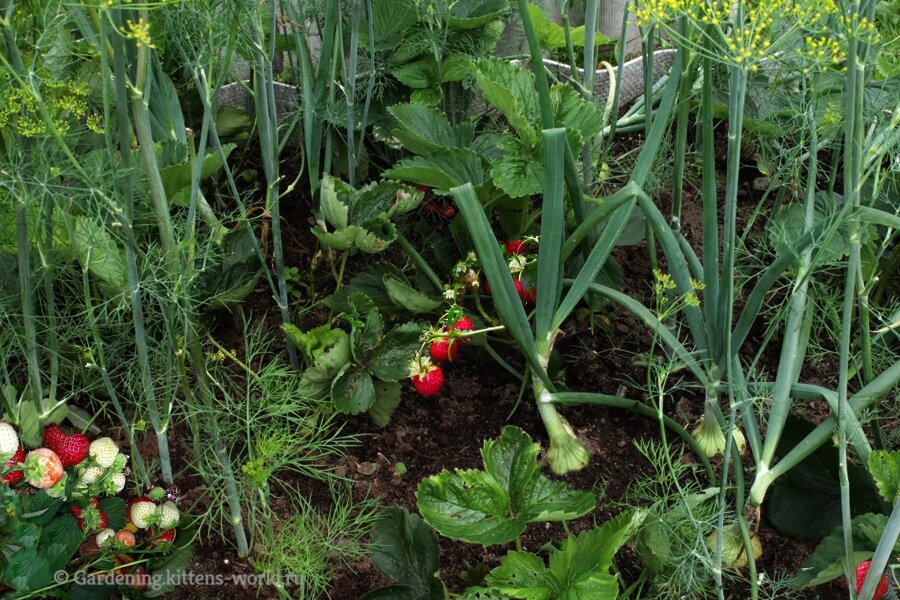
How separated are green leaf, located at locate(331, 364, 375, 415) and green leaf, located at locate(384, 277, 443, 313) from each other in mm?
193

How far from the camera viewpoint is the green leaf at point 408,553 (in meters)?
1.75

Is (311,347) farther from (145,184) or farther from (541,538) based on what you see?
(541,538)

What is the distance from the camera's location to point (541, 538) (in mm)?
1959

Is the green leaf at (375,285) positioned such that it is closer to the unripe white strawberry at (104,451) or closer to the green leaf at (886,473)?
the unripe white strawberry at (104,451)

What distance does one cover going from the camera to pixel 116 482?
5.98ft

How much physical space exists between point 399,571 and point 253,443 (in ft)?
1.45

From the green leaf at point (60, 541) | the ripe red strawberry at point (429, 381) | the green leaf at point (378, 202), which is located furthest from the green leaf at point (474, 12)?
the green leaf at point (60, 541)

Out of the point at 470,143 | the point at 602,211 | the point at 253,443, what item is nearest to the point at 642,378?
the point at 602,211

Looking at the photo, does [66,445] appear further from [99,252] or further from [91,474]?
[99,252]

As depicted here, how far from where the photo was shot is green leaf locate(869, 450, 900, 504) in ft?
5.21

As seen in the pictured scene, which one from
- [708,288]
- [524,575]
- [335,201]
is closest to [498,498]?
[524,575]

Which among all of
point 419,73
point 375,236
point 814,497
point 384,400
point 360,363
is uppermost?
point 419,73

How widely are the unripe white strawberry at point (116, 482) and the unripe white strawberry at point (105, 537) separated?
3.0 inches

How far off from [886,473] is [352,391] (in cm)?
107
